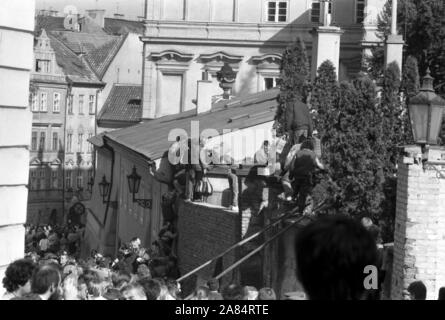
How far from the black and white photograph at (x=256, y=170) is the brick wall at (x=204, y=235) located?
0.05 m

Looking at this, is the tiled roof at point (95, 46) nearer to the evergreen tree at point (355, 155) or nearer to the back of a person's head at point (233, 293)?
the evergreen tree at point (355, 155)

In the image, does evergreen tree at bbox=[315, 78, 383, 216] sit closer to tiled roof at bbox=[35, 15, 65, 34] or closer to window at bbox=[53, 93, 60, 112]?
window at bbox=[53, 93, 60, 112]

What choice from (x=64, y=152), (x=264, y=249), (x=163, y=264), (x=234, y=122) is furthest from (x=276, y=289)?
(x=64, y=152)

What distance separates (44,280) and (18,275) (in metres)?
0.86

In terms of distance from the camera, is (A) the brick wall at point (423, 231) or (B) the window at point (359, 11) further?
(B) the window at point (359, 11)

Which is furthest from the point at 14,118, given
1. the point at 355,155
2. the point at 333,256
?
the point at 333,256

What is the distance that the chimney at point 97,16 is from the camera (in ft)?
328

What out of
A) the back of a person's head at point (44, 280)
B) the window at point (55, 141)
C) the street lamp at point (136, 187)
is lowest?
the window at point (55, 141)

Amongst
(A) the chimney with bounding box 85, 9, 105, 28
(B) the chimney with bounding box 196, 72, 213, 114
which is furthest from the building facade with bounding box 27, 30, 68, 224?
(B) the chimney with bounding box 196, 72, 213, 114

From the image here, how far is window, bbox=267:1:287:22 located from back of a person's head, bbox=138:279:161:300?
48358 mm

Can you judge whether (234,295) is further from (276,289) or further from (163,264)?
(163,264)

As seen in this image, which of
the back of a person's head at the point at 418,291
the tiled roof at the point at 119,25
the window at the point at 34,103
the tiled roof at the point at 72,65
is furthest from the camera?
the tiled roof at the point at 119,25

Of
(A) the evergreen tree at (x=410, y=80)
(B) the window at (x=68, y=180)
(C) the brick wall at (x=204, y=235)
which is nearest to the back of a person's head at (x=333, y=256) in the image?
(A) the evergreen tree at (x=410, y=80)

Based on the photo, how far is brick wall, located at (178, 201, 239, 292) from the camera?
79.9 ft
